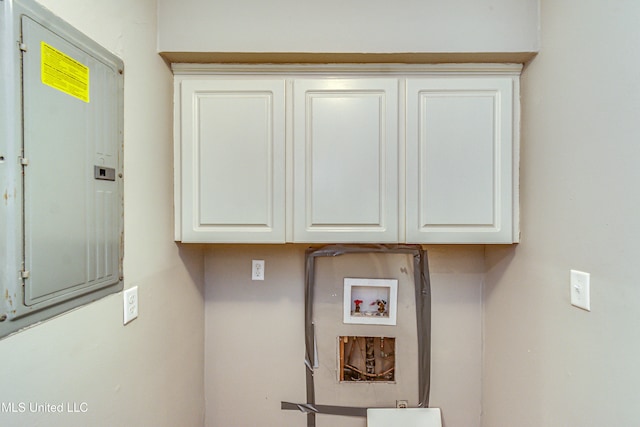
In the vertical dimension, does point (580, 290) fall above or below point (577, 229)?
below

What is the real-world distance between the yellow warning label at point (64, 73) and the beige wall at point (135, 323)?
112 millimetres

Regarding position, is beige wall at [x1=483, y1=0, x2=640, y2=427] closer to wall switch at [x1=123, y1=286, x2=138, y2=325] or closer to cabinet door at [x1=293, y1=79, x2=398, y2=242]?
cabinet door at [x1=293, y1=79, x2=398, y2=242]

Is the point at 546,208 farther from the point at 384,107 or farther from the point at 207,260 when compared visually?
the point at 207,260

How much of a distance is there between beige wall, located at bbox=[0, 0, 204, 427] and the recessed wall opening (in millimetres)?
747

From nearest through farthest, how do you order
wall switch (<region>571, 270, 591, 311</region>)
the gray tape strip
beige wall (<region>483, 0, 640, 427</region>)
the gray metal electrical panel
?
1. the gray metal electrical panel
2. beige wall (<region>483, 0, 640, 427</region>)
3. wall switch (<region>571, 270, 591, 311</region>)
4. the gray tape strip

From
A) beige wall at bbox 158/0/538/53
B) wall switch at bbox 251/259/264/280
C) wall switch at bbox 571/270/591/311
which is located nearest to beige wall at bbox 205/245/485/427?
wall switch at bbox 251/259/264/280

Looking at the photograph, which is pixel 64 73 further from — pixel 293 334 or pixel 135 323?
pixel 293 334

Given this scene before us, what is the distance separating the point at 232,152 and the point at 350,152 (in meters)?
0.49

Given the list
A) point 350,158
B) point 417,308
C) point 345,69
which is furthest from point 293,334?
point 345,69

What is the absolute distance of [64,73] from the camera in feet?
2.47

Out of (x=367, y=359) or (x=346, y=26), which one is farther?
(x=367, y=359)

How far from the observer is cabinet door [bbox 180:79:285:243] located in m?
1.28

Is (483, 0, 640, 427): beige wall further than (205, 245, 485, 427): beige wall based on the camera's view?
No

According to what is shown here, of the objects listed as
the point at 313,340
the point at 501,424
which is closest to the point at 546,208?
the point at 501,424
